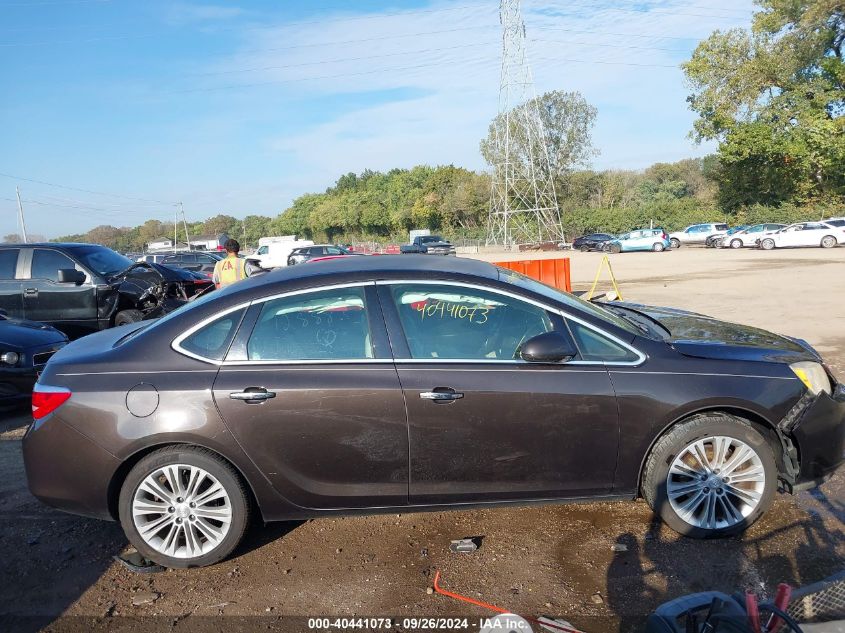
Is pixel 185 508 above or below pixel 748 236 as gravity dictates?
below

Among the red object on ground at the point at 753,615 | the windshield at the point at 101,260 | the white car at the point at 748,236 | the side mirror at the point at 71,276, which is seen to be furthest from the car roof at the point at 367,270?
the white car at the point at 748,236

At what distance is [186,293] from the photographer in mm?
10273

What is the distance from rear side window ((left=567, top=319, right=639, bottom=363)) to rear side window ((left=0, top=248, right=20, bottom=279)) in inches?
358

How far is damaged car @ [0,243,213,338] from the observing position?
→ 361 inches

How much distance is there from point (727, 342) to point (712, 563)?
4.27 feet

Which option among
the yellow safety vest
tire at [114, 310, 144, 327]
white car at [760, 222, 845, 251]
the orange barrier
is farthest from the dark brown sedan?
white car at [760, 222, 845, 251]

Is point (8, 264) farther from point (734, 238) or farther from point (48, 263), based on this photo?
point (734, 238)

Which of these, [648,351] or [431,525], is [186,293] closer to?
[431,525]

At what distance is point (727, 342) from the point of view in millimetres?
3779

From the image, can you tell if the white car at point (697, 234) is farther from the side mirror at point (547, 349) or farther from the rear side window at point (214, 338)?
the rear side window at point (214, 338)

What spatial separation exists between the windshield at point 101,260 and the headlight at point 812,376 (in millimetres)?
9141

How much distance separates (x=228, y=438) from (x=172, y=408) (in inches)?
13.5

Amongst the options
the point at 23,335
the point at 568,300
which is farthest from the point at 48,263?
the point at 568,300

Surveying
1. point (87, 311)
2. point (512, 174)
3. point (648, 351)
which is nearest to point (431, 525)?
point (648, 351)
